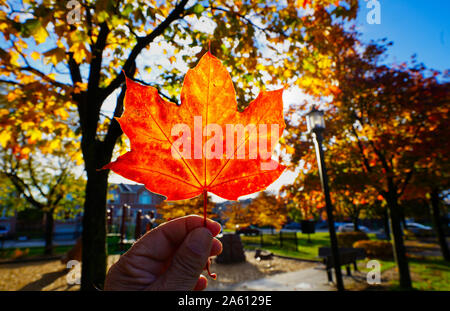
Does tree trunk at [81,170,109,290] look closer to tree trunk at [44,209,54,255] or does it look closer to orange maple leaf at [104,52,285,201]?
orange maple leaf at [104,52,285,201]

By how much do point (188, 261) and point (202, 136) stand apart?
1.80 feet

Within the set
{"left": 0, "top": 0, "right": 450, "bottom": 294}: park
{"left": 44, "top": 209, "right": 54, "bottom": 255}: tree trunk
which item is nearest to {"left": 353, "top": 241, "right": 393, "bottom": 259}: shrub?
{"left": 0, "top": 0, "right": 450, "bottom": 294}: park

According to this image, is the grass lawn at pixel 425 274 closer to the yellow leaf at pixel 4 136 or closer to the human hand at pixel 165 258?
the human hand at pixel 165 258

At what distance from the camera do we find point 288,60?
5113mm

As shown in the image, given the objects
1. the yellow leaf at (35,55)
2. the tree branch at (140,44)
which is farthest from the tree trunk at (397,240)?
the yellow leaf at (35,55)

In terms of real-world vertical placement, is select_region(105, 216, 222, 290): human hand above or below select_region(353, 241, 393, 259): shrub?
above

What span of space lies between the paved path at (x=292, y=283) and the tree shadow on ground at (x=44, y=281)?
7584 mm

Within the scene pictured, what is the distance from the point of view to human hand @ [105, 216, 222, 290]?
3.17 feet

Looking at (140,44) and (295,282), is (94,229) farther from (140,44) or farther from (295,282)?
(295,282)

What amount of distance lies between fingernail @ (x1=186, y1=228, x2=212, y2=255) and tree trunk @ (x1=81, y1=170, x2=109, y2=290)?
10.9 feet

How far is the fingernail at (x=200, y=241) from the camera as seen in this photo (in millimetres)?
957
